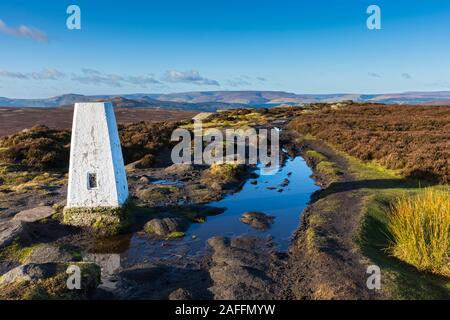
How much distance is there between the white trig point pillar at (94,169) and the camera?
15.7 m

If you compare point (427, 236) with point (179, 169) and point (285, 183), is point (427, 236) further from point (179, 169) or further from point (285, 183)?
point (179, 169)

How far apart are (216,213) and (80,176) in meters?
Result: 6.98

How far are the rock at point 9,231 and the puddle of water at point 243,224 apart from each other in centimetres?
464

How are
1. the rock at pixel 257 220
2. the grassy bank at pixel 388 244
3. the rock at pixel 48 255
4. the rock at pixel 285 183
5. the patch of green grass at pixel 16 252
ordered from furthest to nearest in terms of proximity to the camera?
the rock at pixel 285 183 < the rock at pixel 257 220 < the patch of green grass at pixel 16 252 < the rock at pixel 48 255 < the grassy bank at pixel 388 244

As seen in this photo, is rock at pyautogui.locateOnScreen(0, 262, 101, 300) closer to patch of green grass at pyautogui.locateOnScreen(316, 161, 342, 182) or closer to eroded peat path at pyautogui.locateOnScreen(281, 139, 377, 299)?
eroded peat path at pyautogui.locateOnScreen(281, 139, 377, 299)

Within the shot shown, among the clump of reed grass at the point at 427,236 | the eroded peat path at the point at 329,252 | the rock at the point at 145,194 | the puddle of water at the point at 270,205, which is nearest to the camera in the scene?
the eroded peat path at the point at 329,252

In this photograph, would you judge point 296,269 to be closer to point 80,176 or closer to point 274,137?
point 80,176

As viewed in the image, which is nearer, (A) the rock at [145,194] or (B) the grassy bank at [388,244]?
(B) the grassy bank at [388,244]

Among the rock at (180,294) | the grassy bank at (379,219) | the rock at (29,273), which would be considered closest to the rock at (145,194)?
the grassy bank at (379,219)

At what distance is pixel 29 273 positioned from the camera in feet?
35.0

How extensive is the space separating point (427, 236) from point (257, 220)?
7.66m

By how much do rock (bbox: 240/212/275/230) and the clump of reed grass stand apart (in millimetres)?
6143

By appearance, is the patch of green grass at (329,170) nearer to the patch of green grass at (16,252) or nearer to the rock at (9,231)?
the patch of green grass at (16,252)
